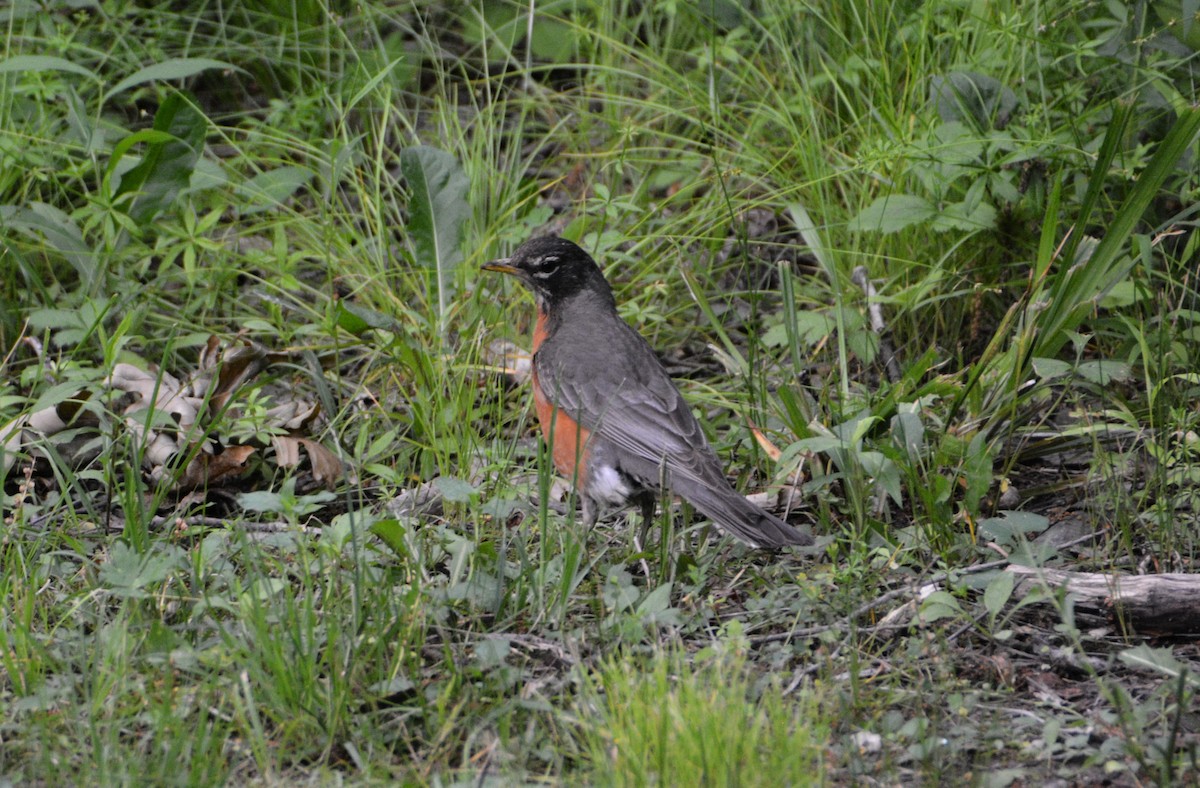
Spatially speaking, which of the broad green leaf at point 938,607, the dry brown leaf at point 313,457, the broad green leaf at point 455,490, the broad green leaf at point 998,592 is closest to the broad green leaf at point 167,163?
the dry brown leaf at point 313,457

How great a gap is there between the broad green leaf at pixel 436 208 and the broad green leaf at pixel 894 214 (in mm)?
1567

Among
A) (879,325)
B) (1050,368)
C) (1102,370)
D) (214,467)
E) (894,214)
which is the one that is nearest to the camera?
(1050,368)

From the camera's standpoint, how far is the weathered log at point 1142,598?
346cm

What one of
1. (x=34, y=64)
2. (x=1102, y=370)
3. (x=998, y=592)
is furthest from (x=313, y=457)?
(x=1102, y=370)

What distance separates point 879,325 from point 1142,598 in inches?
75.3

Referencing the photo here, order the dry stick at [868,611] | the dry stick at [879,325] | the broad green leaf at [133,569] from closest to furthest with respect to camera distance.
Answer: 1. the broad green leaf at [133,569]
2. the dry stick at [868,611]
3. the dry stick at [879,325]


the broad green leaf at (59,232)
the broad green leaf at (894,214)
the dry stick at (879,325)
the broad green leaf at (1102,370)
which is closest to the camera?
the broad green leaf at (1102,370)

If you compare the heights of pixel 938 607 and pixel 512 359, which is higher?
pixel 938 607

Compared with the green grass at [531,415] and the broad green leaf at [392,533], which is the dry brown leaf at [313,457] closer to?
the green grass at [531,415]

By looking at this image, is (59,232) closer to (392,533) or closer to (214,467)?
(214,467)

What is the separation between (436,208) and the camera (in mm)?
5359

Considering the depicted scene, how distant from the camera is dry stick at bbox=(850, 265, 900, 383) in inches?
203

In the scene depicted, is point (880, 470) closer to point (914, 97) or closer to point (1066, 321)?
point (1066, 321)

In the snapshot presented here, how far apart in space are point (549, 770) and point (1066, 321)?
240cm
